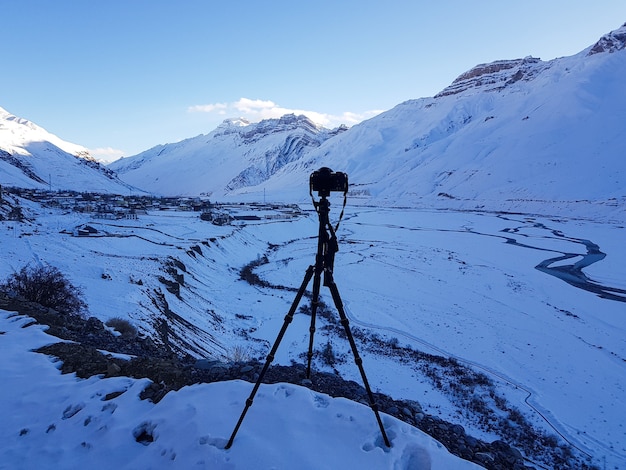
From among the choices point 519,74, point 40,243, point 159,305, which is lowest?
point 159,305

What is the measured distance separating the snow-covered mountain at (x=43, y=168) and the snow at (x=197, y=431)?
387 feet

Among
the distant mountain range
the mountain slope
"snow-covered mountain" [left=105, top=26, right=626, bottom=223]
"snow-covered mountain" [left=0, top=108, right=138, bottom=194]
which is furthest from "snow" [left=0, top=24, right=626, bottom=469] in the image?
"snow-covered mountain" [left=0, top=108, right=138, bottom=194]

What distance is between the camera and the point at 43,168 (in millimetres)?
137125

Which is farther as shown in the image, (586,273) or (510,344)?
(586,273)

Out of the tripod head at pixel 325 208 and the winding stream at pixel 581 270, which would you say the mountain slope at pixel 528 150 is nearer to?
the winding stream at pixel 581 270

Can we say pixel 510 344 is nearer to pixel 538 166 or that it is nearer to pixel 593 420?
pixel 593 420

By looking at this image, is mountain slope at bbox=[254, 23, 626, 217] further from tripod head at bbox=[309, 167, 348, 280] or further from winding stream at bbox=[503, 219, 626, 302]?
tripod head at bbox=[309, 167, 348, 280]

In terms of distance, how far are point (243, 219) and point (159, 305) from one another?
48190 millimetres

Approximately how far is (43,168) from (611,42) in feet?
777

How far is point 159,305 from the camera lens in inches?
669

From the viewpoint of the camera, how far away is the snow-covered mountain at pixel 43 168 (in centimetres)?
11006

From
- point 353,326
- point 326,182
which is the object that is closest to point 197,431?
point 326,182

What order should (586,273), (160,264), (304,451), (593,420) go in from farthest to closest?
(586,273), (160,264), (593,420), (304,451)

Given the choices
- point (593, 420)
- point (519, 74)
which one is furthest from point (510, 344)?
point (519, 74)
